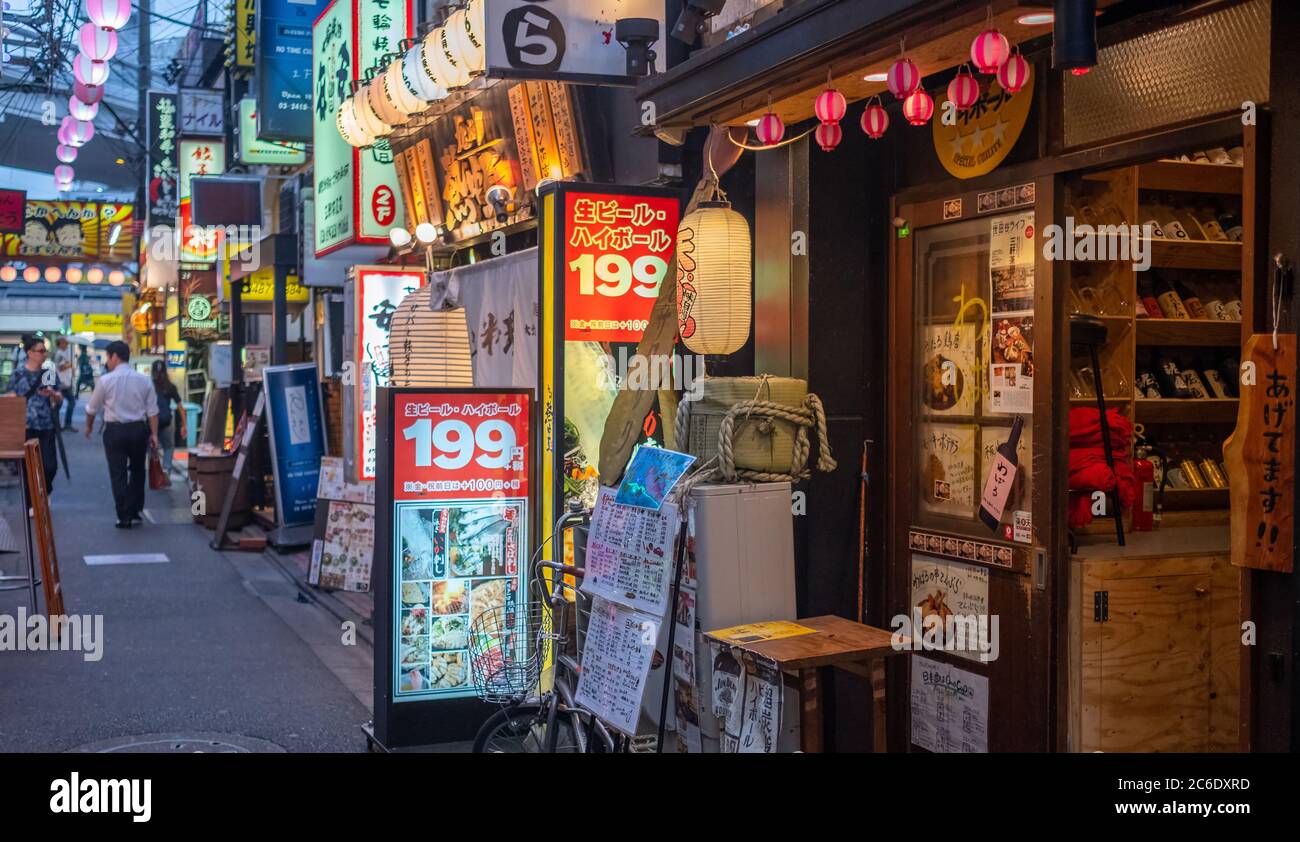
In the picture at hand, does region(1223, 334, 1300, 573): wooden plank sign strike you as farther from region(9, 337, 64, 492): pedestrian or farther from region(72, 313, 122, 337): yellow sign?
region(72, 313, 122, 337): yellow sign

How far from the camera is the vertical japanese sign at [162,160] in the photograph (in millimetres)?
29125

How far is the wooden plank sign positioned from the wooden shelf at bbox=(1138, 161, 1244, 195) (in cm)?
301

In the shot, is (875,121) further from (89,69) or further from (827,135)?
(89,69)

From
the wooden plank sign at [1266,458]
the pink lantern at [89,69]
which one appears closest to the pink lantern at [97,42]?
the pink lantern at [89,69]

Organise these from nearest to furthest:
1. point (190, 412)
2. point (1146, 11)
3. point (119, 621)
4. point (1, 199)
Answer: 1. point (1146, 11)
2. point (119, 621)
3. point (190, 412)
4. point (1, 199)

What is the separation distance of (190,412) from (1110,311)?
27.2 m

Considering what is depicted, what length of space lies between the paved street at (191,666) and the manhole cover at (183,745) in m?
0.05

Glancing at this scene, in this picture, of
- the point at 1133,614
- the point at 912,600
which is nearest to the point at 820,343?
the point at 912,600

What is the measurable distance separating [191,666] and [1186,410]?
7.34m

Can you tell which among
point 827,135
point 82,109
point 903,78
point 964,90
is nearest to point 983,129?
point 827,135

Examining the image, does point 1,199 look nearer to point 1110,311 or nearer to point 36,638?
point 36,638

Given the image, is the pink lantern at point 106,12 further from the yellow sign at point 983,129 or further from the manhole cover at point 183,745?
the yellow sign at point 983,129

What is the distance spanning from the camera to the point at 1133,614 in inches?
246

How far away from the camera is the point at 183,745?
7605mm
